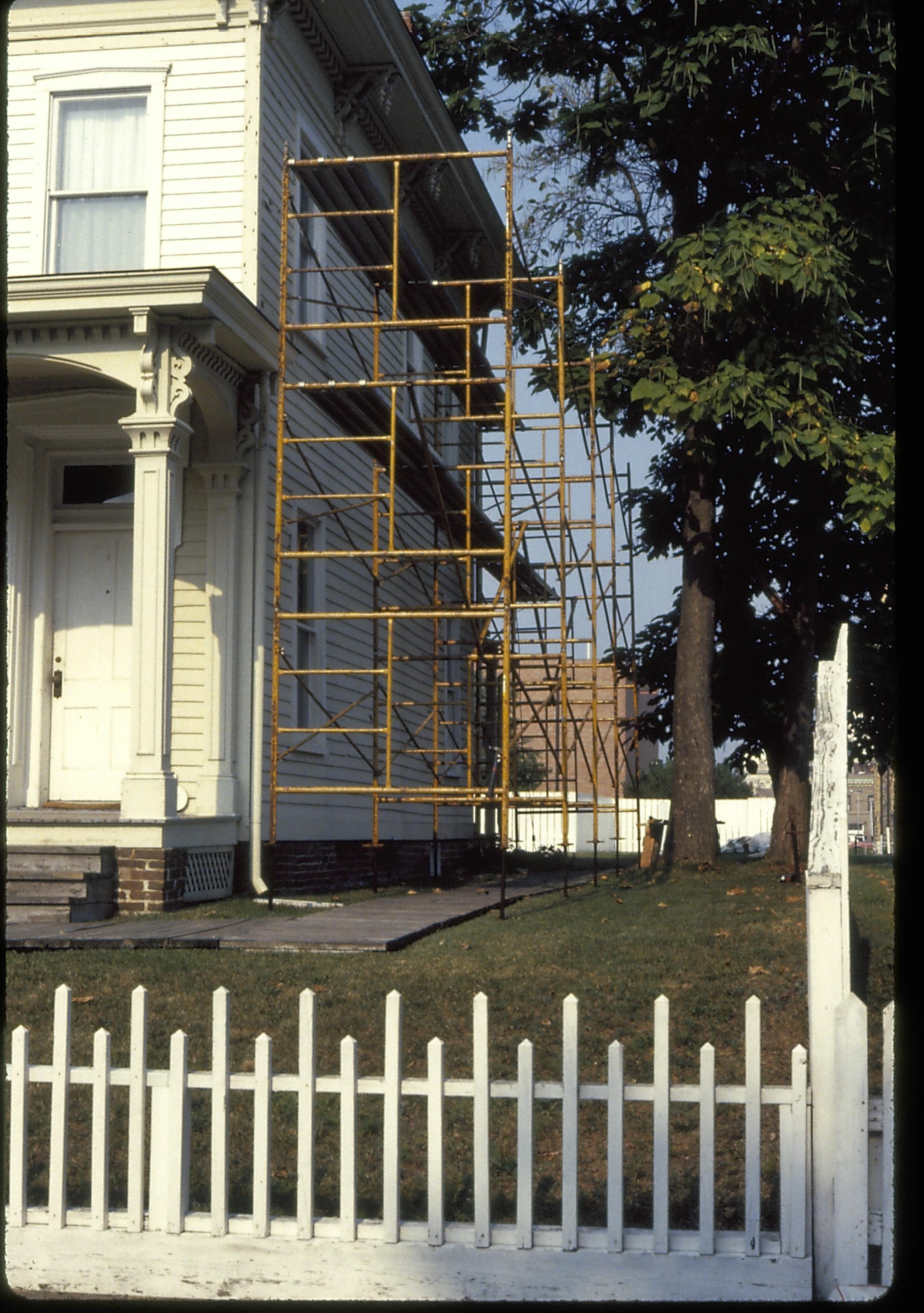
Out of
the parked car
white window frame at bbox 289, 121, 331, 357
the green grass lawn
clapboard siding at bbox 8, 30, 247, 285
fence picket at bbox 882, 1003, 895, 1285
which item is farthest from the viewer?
the parked car

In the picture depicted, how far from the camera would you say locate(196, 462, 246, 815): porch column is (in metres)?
13.4

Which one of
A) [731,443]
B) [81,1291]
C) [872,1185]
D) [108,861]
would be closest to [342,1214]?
[81,1291]

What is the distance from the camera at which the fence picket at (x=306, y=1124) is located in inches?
170

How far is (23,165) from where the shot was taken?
14.5 metres

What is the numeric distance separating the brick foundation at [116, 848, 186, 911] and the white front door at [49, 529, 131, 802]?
235 cm

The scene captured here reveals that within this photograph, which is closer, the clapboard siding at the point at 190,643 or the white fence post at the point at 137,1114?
the white fence post at the point at 137,1114

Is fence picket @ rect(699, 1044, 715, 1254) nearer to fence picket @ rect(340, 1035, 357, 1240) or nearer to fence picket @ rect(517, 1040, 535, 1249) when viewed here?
fence picket @ rect(517, 1040, 535, 1249)

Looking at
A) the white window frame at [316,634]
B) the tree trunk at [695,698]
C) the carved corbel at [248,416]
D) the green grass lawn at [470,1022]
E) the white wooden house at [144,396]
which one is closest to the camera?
the green grass lawn at [470,1022]

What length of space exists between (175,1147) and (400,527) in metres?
16.9

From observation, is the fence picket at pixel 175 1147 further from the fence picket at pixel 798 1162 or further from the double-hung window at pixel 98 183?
the double-hung window at pixel 98 183

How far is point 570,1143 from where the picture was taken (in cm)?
425

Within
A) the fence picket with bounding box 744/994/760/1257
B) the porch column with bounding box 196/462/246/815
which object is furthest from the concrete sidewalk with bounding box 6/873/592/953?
the fence picket with bounding box 744/994/760/1257

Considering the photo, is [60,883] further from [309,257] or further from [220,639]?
[309,257]

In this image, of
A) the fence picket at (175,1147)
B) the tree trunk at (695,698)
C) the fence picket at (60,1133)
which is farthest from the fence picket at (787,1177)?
the tree trunk at (695,698)
